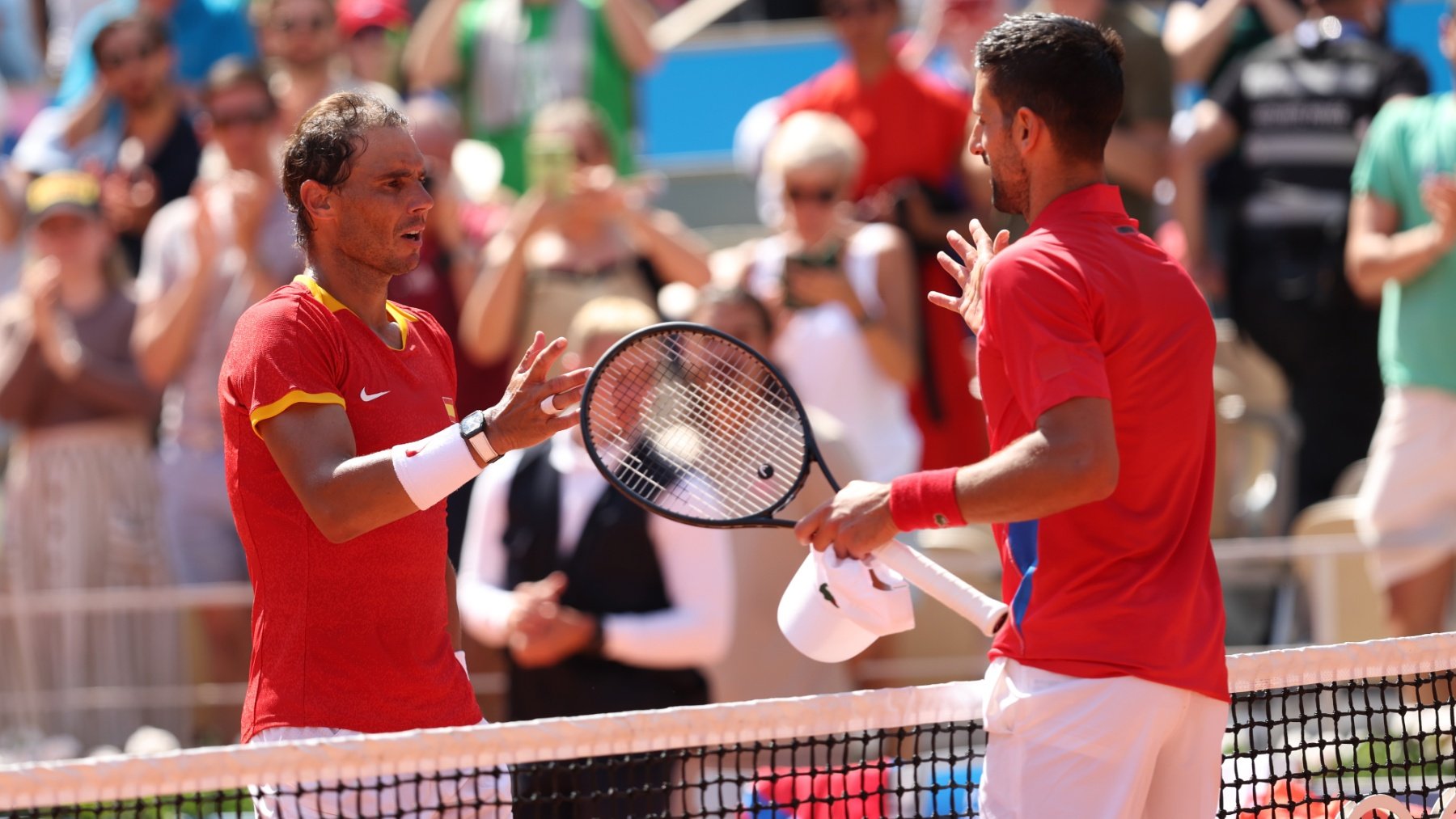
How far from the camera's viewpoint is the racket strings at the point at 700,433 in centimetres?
379

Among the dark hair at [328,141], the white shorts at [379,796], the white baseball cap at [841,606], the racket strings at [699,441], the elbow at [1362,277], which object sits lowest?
the white shorts at [379,796]

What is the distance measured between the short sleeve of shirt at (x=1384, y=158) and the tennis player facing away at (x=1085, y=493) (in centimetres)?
380

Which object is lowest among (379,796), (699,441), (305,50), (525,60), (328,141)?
(379,796)

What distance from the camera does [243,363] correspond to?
11.0 ft

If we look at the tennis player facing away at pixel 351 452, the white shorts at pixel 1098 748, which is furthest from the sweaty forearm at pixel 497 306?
the white shorts at pixel 1098 748

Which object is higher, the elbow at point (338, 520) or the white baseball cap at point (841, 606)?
the elbow at point (338, 520)

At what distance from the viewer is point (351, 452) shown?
10.9 ft

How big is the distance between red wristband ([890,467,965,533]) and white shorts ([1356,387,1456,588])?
391cm

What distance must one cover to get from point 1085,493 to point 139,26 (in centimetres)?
668

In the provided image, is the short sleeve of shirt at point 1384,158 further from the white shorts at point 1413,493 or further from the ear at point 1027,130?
the ear at point 1027,130

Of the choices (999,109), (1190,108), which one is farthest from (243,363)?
(1190,108)

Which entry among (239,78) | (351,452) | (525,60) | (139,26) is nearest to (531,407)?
(351,452)

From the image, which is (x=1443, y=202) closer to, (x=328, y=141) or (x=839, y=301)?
(x=839, y=301)

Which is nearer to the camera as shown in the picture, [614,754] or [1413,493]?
[614,754]
